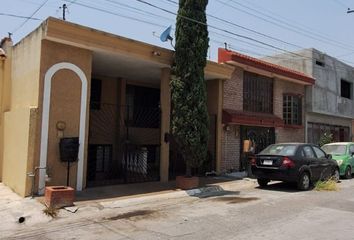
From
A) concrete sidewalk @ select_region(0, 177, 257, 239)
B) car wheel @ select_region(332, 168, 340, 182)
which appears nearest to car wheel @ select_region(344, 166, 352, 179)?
car wheel @ select_region(332, 168, 340, 182)

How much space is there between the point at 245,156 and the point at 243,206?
24.5 feet

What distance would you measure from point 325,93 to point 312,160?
463 inches

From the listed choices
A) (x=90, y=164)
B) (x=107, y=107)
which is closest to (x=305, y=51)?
(x=107, y=107)

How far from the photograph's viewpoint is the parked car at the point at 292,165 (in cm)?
1269

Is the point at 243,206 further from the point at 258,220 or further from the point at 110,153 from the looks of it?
the point at 110,153

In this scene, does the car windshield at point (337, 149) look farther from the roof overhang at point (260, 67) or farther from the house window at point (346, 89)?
the house window at point (346, 89)

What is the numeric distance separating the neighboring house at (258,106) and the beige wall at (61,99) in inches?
275

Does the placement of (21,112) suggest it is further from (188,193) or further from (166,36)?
(188,193)

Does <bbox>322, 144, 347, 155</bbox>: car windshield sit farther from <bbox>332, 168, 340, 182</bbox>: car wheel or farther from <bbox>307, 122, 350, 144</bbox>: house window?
<bbox>307, 122, 350, 144</bbox>: house window

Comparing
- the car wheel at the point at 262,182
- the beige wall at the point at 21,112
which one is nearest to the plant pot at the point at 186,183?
Result: the car wheel at the point at 262,182

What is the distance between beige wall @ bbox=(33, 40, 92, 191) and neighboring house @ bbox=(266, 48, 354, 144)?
15.1m

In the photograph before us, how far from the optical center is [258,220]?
8.50 meters

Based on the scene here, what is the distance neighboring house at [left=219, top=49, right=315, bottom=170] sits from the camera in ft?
55.2

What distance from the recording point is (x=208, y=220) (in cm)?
857
